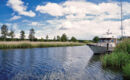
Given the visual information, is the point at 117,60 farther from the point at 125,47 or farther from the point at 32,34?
the point at 32,34

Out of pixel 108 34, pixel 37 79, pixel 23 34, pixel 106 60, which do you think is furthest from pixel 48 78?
pixel 23 34

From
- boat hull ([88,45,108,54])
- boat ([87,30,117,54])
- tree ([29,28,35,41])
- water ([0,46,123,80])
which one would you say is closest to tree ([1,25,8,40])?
tree ([29,28,35,41])

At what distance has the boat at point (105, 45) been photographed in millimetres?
21984

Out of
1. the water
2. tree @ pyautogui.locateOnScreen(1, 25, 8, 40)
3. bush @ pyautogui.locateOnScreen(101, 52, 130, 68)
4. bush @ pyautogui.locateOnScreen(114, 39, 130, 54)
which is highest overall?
tree @ pyautogui.locateOnScreen(1, 25, 8, 40)

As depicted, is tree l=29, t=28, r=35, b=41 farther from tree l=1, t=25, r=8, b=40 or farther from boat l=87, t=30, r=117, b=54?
boat l=87, t=30, r=117, b=54

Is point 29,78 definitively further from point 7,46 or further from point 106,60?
point 7,46

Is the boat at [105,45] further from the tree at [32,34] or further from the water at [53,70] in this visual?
the tree at [32,34]

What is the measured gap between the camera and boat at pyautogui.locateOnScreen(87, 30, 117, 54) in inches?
866

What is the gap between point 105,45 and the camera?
23.8m

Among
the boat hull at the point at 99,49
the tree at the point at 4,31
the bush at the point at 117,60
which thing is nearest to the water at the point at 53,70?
the bush at the point at 117,60

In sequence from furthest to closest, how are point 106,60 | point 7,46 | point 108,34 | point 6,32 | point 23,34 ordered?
point 23,34 < point 6,32 < point 7,46 < point 108,34 < point 106,60

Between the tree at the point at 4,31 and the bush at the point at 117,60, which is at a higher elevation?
the tree at the point at 4,31

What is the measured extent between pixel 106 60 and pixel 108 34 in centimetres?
1376

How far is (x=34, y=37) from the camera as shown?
66812mm
